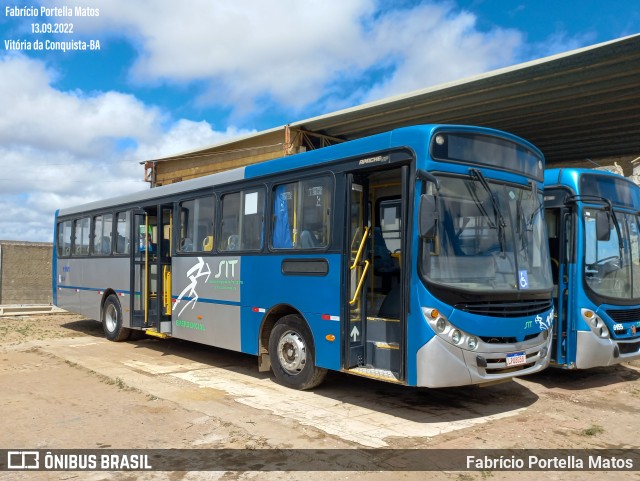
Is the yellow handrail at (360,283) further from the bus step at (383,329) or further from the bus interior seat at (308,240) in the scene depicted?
the bus interior seat at (308,240)

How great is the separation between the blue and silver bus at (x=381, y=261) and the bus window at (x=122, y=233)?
2498 mm

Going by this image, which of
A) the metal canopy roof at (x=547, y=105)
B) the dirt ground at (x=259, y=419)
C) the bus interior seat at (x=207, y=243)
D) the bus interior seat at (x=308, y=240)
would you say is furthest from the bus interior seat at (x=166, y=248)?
the metal canopy roof at (x=547, y=105)

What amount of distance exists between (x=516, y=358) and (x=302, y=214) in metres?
3.24

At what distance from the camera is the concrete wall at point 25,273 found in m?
21.1

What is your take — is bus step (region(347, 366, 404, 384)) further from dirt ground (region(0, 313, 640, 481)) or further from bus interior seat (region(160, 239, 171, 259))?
bus interior seat (region(160, 239, 171, 259))

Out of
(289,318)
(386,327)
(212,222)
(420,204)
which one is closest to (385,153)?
(420,204)

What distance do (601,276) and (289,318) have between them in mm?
4516

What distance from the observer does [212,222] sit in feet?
31.5

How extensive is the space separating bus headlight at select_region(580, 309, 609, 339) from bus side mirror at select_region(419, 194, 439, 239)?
3516 mm

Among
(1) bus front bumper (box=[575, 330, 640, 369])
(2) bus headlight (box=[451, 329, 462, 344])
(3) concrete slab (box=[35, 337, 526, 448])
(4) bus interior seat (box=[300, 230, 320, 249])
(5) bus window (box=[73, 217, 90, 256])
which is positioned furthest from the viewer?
(5) bus window (box=[73, 217, 90, 256])

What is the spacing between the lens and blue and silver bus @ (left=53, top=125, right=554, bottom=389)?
6129 mm

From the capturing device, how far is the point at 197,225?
10023 mm

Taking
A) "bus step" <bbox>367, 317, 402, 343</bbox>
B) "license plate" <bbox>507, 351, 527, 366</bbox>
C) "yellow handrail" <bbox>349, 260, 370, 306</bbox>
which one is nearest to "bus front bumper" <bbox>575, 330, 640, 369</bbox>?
"license plate" <bbox>507, 351, 527, 366</bbox>

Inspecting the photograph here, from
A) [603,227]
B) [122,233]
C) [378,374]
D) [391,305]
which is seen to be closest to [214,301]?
[391,305]
